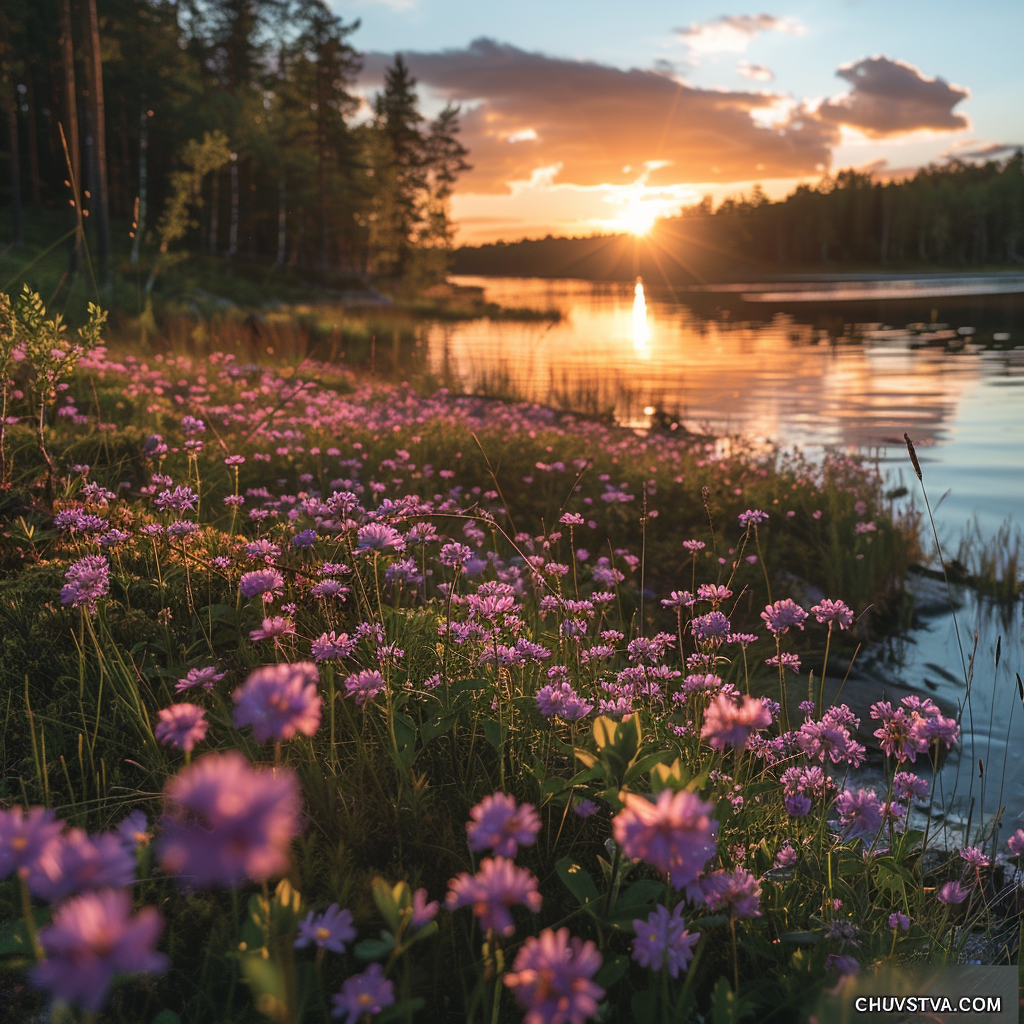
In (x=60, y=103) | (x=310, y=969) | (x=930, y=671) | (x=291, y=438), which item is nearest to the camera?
(x=310, y=969)

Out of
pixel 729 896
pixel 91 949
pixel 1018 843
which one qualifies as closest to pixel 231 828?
pixel 91 949

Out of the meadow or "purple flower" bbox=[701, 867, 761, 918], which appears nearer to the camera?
the meadow

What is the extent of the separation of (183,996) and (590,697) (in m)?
1.45

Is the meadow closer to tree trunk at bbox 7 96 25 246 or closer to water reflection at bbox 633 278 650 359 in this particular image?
→ water reflection at bbox 633 278 650 359

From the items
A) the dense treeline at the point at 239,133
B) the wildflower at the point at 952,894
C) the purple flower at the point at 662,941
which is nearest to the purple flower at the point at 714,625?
the wildflower at the point at 952,894

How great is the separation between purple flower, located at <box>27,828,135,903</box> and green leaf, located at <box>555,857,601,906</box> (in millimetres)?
955

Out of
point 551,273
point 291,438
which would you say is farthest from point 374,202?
point 551,273

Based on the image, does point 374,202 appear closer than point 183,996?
No

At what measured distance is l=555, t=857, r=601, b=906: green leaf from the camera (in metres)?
1.52

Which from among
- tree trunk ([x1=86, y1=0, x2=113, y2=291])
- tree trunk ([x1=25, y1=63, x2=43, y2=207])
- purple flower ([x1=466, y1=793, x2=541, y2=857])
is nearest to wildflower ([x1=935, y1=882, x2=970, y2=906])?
purple flower ([x1=466, y1=793, x2=541, y2=857])

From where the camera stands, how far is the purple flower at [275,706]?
893mm

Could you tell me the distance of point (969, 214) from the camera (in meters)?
99.7

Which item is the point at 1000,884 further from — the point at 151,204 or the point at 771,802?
the point at 151,204

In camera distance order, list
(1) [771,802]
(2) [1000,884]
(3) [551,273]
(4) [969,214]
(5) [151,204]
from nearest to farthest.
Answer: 1. (1) [771,802]
2. (2) [1000,884]
3. (5) [151,204]
4. (4) [969,214]
5. (3) [551,273]
